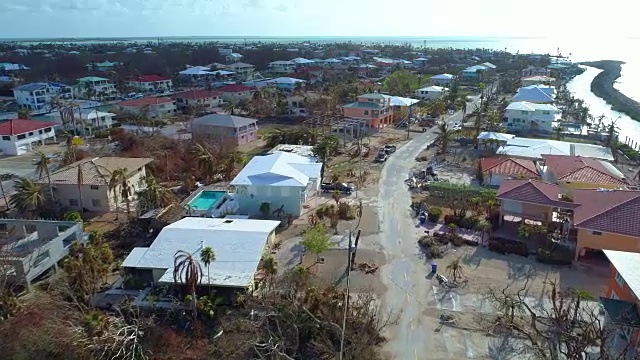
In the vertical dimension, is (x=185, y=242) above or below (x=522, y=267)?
above

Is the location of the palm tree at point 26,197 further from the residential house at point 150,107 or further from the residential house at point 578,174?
the residential house at point 578,174

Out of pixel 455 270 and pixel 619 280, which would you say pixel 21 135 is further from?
pixel 619 280

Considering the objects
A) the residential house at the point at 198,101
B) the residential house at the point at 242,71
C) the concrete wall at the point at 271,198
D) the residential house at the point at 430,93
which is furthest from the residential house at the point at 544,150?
the residential house at the point at 242,71

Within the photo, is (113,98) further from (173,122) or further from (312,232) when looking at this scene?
(312,232)

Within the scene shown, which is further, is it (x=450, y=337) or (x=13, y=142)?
(x=13, y=142)

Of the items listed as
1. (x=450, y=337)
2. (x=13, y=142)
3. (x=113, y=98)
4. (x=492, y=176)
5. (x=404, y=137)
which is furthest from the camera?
(x=113, y=98)

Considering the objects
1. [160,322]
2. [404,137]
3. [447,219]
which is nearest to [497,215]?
[447,219]

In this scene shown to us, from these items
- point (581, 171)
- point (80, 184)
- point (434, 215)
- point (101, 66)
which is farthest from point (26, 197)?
point (101, 66)
